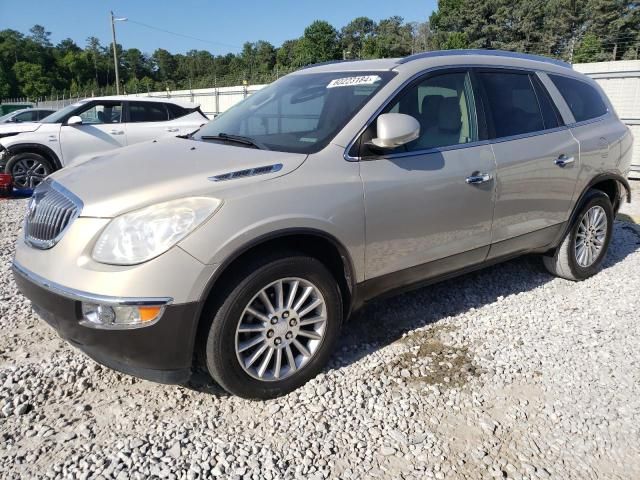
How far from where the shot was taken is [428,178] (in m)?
3.15

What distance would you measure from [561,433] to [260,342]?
160 centimetres

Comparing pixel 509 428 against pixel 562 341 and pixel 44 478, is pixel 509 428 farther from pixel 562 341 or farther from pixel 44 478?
pixel 44 478

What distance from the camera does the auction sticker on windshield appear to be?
3.24 meters

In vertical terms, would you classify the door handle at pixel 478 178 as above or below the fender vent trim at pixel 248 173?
below

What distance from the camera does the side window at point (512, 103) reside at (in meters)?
3.65

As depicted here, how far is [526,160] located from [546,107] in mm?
640

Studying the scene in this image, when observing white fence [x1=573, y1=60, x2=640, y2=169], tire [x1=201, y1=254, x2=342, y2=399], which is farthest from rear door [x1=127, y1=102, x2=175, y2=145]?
white fence [x1=573, y1=60, x2=640, y2=169]

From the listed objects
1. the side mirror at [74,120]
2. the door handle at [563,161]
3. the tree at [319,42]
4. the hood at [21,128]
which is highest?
the tree at [319,42]

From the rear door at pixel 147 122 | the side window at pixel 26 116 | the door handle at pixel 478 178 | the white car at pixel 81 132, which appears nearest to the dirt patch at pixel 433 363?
the door handle at pixel 478 178

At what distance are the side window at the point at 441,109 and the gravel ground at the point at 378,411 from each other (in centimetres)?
135

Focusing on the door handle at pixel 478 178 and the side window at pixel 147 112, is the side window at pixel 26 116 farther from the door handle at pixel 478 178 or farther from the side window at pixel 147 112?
the door handle at pixel 478 178

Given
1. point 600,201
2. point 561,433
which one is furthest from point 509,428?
point 600,201

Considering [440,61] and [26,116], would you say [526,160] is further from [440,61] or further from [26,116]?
[26,116]

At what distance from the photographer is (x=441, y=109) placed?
339 cm
